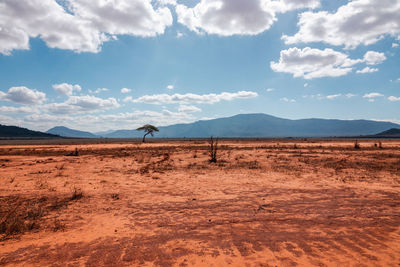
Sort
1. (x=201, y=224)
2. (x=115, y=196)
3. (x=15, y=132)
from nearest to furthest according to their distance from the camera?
1. (x=201, y=224)
2. (x=115, y=196)
3. (x=15, y=132)

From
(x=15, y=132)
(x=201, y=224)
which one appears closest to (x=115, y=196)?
(x=201, y=224)

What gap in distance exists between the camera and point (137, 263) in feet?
13.0

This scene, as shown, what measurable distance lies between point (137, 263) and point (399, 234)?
6244 mm

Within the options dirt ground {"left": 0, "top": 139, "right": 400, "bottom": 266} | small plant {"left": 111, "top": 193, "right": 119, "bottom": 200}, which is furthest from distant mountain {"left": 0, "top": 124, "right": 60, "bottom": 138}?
dirt ground {"left": 0, "top": 139, "right": 400, "bottom": 266}

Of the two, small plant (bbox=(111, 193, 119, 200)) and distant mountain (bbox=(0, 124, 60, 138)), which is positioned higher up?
distant mountain (bbox=(0, 124, 60, 138))

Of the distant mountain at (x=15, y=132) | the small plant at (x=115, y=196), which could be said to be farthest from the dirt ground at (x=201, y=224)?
the distant mountain at (x=15, y=132)

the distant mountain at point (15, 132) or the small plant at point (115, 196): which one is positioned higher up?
the distant mountain at point (15, 132)

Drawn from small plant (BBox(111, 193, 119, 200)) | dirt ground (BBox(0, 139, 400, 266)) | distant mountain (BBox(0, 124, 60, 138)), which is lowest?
dirt ground (BBox(0, 139, 400, 266))

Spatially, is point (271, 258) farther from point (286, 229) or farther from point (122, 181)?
point (122, 181)

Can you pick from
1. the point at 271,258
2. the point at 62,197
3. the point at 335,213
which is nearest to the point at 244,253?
the point at 271,258

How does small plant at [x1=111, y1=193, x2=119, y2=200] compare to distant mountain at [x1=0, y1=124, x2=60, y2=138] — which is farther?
distant mountain at [x1=0, y1=124, x2=60, y2=138]

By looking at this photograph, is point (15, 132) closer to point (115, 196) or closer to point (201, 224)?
point (115, 196)

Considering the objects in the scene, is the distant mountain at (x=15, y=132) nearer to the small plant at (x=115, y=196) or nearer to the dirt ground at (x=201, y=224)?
the small plant at (x=115, y=196)

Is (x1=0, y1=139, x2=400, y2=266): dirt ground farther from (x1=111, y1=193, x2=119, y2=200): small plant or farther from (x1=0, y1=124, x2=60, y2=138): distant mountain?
(x1=0, y1=124, x2=60, y2=138): distant mountain
